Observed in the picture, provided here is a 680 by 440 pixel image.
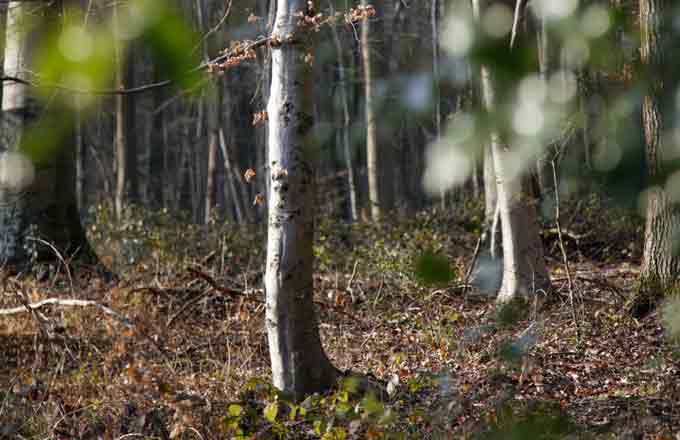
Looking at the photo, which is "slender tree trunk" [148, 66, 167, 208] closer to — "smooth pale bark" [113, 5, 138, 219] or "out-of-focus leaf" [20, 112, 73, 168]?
"smooth pale bark" [113, 5, 138, 219]

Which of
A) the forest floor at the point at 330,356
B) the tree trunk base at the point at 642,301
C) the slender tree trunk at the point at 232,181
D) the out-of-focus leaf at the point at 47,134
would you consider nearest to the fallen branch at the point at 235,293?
the forest floor at the point at 330,356

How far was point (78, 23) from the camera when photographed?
0.72 m

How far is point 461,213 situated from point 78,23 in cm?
1296

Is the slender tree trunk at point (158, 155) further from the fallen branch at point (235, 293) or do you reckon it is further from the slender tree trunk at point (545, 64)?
the slender tree trunk at point (545, 64)

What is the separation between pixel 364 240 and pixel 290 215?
7.49 metres

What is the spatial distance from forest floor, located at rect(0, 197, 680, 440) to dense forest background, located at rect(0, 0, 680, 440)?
0.11 ft

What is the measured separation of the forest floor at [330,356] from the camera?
4738 millimetres

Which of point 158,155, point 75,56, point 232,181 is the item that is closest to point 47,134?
point 75,56

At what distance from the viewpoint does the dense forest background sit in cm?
72

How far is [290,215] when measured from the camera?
523 centimetres

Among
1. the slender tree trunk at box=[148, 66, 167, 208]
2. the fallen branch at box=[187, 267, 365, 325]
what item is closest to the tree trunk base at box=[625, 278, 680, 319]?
the fallen branch at box=[187, 267, 365, 325]

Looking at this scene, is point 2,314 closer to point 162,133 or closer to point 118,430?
point 118,430

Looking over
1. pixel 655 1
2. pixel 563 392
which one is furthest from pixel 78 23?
pixel 563 392

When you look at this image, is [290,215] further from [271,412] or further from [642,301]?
[642,301]
